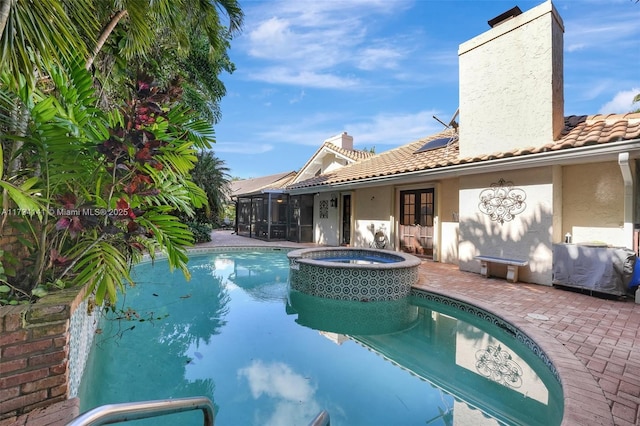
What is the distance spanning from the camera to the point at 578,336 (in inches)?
180

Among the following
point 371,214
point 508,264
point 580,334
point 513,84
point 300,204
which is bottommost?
point 580,334

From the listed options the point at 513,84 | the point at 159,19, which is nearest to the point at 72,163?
the point at 159,19

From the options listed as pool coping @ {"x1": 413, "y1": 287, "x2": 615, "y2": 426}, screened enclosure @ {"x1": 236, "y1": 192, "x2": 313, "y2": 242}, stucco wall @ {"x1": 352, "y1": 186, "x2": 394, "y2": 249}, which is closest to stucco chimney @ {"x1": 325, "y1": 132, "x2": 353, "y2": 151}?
screened enclosure @ {"x1": 236, "y1": 192, "x2": 313, "y2": 242}

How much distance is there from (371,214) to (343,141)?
6.98 meters

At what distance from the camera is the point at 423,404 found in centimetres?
362

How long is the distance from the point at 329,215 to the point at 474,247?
924cm

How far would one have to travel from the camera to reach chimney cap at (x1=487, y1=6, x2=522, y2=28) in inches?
361

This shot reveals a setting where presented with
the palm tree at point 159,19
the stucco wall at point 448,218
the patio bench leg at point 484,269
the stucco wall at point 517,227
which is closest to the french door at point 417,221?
the stucco wall at point 448,218

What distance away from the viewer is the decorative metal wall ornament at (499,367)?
4.07 m

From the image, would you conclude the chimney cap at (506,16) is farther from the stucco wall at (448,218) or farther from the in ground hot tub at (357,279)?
the in ground hot tub at (357,279)

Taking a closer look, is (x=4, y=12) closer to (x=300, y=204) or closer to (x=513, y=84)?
(x=513, y=84)

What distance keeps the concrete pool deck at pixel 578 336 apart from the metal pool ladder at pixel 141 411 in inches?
56.4

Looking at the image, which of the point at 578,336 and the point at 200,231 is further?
the point at 200,231

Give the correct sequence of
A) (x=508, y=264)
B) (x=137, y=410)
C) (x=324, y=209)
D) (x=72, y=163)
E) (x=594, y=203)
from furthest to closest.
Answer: (x=324, y=209) < (x=508, y=264) < (x=594, y=203) < (x=72, y=163) < (x=137, y=410)
